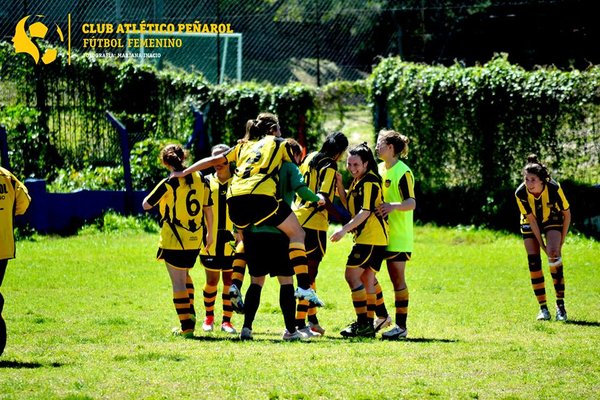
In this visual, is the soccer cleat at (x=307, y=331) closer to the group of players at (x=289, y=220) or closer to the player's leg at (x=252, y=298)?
the group of players at (x=289, y=220)

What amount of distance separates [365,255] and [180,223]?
71.4 inches

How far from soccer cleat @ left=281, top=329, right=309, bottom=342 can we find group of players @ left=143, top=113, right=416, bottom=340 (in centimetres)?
2

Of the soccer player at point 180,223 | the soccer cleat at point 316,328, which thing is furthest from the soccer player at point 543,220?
the soccer player at point 180,223

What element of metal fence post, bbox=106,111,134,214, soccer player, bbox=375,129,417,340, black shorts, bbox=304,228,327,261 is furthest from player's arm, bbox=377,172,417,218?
metal fence post, bbox=106,111,134,214

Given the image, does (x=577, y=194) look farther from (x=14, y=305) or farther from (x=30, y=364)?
(x=30, y=364)

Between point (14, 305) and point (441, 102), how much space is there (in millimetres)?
11054

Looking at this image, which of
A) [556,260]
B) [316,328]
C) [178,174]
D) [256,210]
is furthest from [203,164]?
[556,260]

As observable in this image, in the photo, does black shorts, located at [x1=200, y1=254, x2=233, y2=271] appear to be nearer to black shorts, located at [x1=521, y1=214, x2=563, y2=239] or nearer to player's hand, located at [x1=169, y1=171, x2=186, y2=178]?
player's hand, located at [x1=169, y1=171, x2=186, y2=178]

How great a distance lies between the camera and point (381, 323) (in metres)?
10.9

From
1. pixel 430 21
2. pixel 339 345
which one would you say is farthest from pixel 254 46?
pixel 339 345

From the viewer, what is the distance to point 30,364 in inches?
328

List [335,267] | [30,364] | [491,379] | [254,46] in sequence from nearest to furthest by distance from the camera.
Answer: [491,379]
[30,364]
[335,267]
[254,46]

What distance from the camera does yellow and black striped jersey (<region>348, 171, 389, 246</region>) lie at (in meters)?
10.0

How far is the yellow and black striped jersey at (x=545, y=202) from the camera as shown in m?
11.7
